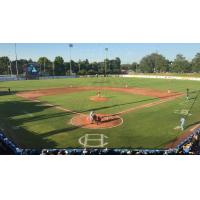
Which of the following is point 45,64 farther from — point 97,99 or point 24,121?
point 97,99

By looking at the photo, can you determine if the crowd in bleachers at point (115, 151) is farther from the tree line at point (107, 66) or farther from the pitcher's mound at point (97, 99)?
the pitcher's mound at point (97, 99)

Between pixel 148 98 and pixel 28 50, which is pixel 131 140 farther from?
pixel 148 98

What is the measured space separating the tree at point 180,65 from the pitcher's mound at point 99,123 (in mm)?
6905

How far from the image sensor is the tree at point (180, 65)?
75.1 feet

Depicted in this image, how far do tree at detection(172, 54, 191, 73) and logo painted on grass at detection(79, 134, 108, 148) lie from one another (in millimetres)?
9012

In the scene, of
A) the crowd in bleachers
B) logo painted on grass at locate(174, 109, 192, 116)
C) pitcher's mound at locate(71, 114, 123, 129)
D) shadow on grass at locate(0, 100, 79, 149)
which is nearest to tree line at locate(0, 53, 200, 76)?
shadow on grass at locate(0, 100, 79, 149)

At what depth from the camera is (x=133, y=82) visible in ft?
123

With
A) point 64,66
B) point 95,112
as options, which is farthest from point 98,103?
point 64,66

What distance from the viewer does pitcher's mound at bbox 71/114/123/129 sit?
2042cm

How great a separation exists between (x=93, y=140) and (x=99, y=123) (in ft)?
8.86

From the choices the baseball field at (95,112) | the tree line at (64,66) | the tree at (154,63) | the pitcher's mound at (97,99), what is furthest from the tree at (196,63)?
the pitcher's mound at (97,99)

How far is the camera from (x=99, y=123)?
2083 cm
